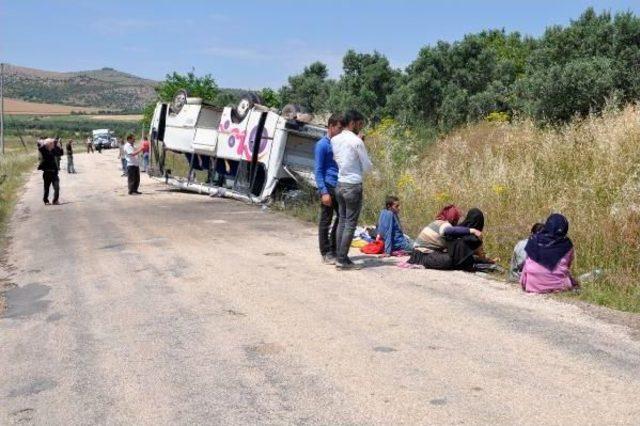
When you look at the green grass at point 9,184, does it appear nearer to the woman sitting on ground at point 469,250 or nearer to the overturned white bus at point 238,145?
the overturned white bus at point 238,145

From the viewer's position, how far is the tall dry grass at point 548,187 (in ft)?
27.2

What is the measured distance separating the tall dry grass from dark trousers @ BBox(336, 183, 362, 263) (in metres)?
2.04

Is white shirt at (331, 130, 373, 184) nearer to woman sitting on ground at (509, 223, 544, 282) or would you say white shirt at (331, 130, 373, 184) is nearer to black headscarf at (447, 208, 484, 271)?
black headscarf at (447, 208, 484, 271)

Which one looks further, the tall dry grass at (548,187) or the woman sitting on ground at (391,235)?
the woman sitting on ground at (391,235)

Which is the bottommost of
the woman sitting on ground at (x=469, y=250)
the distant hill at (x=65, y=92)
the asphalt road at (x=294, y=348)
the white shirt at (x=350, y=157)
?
the distant hill at (x=65, y=92)

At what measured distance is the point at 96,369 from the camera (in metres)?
5.40

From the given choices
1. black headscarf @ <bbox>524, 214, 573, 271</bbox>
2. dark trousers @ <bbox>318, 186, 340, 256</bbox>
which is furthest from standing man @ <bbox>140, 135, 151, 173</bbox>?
black headscarf @ <bbox>524, 214, 573, 271</bbox>

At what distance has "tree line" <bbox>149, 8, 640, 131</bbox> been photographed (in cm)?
1509

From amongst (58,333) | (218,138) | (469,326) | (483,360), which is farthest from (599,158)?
(218,138)

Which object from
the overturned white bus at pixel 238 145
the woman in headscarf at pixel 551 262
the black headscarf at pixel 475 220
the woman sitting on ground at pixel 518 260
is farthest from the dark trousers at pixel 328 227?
the overturned white bus at pixel 238 145

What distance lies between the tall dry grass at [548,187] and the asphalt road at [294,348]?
4.30ft

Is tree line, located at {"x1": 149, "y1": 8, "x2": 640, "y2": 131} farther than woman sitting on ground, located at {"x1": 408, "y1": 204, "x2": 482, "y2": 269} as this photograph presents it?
Yes

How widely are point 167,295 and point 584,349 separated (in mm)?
4284

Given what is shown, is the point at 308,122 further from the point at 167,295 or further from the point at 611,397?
the point at 611,397
